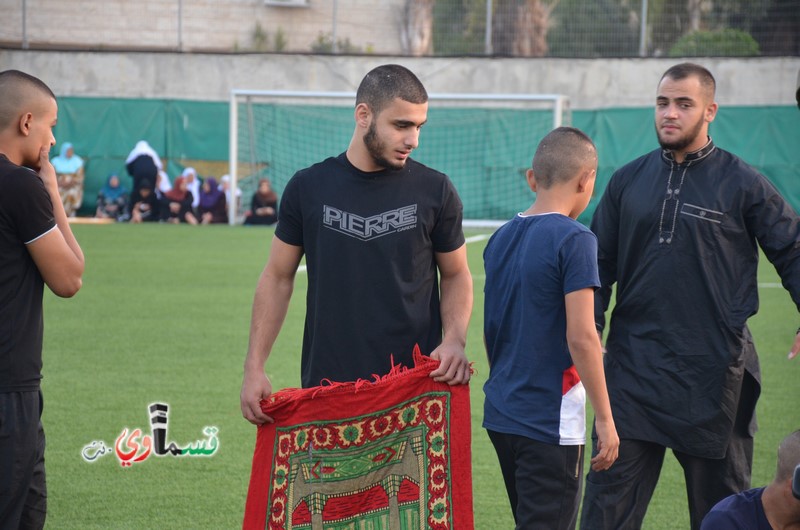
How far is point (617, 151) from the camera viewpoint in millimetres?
23438

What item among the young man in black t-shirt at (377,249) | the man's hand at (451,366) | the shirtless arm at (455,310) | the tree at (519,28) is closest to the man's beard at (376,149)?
the young man in black t-shirt at (377,249)

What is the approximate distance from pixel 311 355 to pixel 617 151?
20498 mm

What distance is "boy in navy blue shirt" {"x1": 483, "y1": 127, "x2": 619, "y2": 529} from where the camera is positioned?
3.42 metres

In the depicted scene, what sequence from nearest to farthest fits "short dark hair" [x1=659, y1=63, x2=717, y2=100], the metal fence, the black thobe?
the black thobe
"short dark hair" [x1=659, y1=63, x2=717, y2=100]
the metal fence

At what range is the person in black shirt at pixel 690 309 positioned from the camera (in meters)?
4.06

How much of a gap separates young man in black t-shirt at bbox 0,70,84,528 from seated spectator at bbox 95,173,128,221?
67.3 feet

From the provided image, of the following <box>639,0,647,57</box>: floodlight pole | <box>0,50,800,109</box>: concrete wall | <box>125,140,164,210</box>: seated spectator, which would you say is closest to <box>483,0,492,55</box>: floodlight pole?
<box>0,50,800,109</box>: concrete wall

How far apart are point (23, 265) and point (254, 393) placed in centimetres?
89

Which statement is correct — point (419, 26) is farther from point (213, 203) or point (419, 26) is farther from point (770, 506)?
point (770, 506)

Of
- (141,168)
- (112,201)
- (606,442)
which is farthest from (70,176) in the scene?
(606,442)

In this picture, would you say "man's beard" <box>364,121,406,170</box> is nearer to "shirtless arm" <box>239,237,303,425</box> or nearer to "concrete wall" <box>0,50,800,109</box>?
"shirtless arm" <box>239,237,303,425</box>

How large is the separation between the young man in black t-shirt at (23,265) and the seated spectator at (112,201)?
20.5 m

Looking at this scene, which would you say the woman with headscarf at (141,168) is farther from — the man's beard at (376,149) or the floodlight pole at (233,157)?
the man's beard at (376,149)

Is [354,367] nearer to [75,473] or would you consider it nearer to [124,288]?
[75,473]
